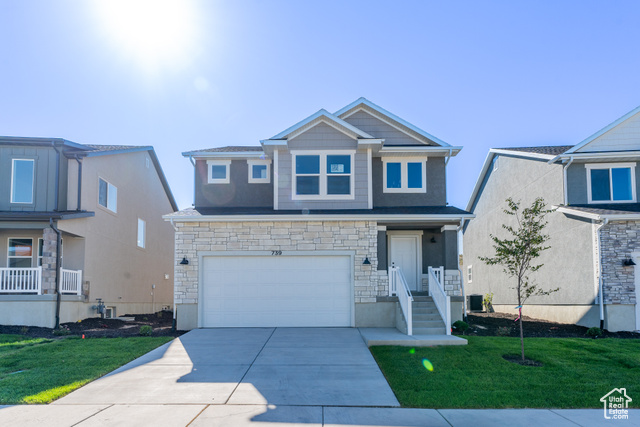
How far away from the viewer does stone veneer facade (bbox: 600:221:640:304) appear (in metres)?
14.7

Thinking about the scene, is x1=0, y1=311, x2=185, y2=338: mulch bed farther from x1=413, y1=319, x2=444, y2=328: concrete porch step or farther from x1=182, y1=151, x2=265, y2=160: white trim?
x1=413, y1=319, x2=444, y2=328: concrete porch step

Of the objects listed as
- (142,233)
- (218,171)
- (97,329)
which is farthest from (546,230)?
(142,233)

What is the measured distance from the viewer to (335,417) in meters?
7.00

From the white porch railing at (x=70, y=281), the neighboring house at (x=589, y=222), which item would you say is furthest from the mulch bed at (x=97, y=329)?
the neighboring house at (x=589, y=222)

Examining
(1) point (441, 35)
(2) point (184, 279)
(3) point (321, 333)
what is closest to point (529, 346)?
(3) point (321, 333)

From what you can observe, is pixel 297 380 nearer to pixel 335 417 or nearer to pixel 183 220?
pixel 335 417

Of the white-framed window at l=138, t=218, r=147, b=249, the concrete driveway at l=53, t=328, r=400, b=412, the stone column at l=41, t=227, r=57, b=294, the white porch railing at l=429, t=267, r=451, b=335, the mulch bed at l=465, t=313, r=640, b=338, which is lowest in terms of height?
the concrete driveway at l=53, t=328, r=400, b=412

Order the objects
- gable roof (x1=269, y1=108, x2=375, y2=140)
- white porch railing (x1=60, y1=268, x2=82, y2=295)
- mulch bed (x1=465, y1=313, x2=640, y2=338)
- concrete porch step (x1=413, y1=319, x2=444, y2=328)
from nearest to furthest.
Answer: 1. concrete porch step (x1=413, y1=319, x2=444, y2=328)
2. mulch bed (x1=465, y1=313, x2=640, y2=338)
3. white porch railing (x1=60, y1=268, x2=82, y2=295)
4. gable roof (x1=269, y1=108, x2=375, y2=140)

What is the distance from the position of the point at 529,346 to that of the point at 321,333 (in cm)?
505

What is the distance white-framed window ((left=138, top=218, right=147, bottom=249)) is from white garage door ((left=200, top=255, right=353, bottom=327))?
8520mm

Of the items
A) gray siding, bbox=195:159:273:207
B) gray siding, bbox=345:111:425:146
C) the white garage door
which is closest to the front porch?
gray siding, bbox=195:159:273:207

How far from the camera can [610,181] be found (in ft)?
54.4

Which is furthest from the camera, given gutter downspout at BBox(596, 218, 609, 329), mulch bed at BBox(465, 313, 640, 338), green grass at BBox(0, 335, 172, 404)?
gutter downspout at BBox(596, 218, 609, 329)

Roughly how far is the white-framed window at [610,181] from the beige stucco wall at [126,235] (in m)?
16.2
